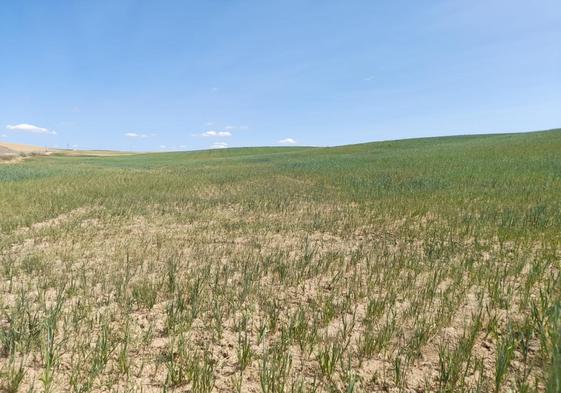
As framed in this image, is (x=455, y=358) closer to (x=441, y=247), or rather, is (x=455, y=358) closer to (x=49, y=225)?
(x=441, y=247)

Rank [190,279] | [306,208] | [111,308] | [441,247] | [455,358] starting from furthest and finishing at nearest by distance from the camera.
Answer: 1. [306,208]
2. [441,247]
3. [190,279]
4. [111,308]
5. [455,358]

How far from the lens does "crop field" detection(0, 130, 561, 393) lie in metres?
2.76

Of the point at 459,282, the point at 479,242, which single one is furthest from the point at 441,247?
the point at 459,282

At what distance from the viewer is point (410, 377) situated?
2.75m

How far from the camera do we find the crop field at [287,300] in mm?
2758

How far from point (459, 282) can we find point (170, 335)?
12.7 feet

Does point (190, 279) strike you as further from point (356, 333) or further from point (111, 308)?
point (356, 333)

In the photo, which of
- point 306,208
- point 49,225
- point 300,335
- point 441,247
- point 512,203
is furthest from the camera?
Answer: point 306,208

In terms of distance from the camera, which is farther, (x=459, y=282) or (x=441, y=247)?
(x=441, y=247)

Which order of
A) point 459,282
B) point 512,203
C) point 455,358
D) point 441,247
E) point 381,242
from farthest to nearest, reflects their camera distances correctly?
point 512,203 → point 381,242 → point 441,247 → point 459,282 → point 455,358

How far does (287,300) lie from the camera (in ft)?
14.1

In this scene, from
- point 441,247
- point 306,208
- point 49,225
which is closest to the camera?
point 441,247

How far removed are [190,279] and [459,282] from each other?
13.0 feet

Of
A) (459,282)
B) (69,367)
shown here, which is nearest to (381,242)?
(459,282)
